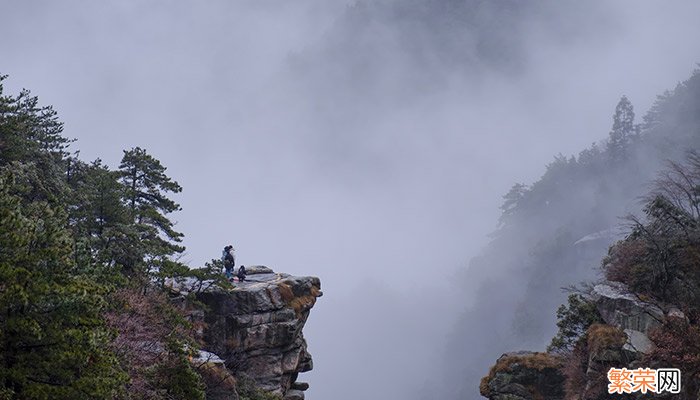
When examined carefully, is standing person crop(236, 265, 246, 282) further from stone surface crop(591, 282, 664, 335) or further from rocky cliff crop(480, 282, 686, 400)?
stone surface crop(591, 282, 664, 335)

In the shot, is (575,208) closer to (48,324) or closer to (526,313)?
(526,313)

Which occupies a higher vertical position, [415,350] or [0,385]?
[415,350]

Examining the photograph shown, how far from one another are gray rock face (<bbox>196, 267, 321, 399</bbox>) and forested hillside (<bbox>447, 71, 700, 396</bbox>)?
227ft

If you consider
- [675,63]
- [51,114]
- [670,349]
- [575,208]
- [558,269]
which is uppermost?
[675,63]

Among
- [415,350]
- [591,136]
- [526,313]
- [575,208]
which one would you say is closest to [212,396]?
[526,313]

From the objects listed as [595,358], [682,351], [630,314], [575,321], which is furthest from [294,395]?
[682,351]

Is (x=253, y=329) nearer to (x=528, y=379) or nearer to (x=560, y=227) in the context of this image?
(x=528, y=379)

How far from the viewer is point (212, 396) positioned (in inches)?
1062

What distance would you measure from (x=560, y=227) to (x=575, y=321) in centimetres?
8050

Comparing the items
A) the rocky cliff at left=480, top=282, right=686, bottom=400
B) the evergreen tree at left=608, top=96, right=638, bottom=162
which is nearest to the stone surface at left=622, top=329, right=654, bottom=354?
the rocky cliff at left=480, top=282, right=686, bottom=400

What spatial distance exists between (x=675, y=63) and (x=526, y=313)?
425 ft

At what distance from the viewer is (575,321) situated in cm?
3347

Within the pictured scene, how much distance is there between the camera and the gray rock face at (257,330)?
34344 millimetres

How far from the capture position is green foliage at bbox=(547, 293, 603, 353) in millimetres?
32500
